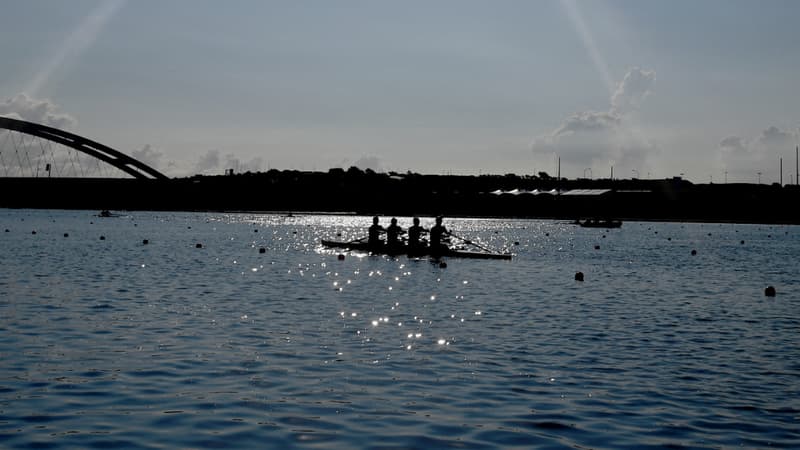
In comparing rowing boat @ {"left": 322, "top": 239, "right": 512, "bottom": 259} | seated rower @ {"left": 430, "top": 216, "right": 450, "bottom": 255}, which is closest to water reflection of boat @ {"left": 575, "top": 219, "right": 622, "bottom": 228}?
rowing boat @ {"left": 322, "top": 239, "right": 512, "bottom": 259}

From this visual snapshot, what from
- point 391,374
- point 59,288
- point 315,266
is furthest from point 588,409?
point 315,266

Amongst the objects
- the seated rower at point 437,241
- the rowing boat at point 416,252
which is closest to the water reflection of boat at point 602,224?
the rowing boat at point 416,252

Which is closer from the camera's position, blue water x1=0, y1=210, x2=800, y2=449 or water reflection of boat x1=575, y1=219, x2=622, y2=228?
blue water x1=0, y1=210, x2=800, y2=449

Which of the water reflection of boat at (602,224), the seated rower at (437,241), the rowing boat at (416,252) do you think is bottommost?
the rowing boat at (416,252)

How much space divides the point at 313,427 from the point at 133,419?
9.18 ft

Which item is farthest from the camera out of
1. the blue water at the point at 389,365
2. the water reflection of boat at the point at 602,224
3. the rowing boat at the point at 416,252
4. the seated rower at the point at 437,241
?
the water reflection of boat at the point at 602,224

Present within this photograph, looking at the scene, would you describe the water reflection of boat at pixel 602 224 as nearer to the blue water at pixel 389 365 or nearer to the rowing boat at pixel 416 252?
the rowing boat at pixel 416 252

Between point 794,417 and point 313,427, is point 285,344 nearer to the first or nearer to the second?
point 313,427

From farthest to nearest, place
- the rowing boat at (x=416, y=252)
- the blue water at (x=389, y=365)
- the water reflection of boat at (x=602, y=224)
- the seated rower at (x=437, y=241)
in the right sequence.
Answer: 1. the water reflection of boat at (x=602, y=224)
2. the rowing boat at (x=416, y=252)
3. the seated rower at (x=437, y=241)
4. the blue water at (x=389, y=365)

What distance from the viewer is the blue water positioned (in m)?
12.6

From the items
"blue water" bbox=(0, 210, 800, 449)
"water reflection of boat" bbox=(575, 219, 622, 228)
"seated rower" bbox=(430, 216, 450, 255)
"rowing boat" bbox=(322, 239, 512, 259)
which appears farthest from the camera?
"water reflection of boat" bbox=(575, 219, 622, 228)

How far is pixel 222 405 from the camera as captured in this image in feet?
45.6

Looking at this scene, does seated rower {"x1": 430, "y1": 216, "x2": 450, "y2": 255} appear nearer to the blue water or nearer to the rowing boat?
the rowing boat

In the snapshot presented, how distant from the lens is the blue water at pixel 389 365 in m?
12.6
